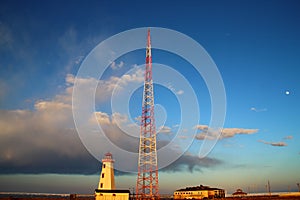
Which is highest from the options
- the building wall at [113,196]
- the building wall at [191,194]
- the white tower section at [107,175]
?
the white tower section at [107,175]

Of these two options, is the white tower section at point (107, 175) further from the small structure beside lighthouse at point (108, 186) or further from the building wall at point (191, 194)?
the building wall at point (191, 194)

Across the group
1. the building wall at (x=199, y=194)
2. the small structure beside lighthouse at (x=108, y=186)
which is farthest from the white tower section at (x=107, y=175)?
the building wall at (x=199, y=194)

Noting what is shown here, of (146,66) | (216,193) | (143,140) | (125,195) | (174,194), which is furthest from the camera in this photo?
(174,194)

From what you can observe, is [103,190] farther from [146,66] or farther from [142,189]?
[146,66]

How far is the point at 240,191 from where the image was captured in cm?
11775

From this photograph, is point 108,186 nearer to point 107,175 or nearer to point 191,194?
point 107,175

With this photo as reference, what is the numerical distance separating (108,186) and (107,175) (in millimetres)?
2385

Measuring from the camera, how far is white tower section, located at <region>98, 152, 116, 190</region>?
2319 inches

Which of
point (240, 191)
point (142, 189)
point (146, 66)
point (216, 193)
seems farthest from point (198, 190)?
point (146, 66)

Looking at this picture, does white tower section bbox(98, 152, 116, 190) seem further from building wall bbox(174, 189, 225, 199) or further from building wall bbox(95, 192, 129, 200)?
building wall bbox(174, 189, 225, 199)

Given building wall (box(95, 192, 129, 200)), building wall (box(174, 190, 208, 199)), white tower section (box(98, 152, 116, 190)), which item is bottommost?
building wall (box(174, 190, 208, 199))

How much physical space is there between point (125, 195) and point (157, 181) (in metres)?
7.24

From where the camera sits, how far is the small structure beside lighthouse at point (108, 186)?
56.6 meters

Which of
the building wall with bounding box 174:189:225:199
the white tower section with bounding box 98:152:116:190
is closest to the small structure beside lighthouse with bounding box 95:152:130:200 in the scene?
the white tower section with bounding box 98:152:116:190
